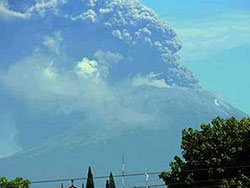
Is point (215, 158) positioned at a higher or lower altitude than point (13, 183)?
higher

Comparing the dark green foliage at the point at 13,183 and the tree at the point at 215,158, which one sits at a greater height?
the tree at the point at 215,158

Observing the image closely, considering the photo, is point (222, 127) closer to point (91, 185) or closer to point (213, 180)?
point (213, 180)

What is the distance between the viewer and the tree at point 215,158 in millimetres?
65562

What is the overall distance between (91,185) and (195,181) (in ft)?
272

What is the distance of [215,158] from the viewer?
66.1m

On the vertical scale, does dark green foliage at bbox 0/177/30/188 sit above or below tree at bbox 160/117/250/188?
below

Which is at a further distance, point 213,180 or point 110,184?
point 110,184

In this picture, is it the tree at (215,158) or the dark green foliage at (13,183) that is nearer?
the dark green foliage at (13,183)

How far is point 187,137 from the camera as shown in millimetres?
69125

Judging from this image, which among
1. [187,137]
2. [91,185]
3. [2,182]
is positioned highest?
[91,185]

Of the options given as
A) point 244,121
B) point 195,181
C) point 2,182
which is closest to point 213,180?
point 195,181

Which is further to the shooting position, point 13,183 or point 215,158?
point 215,158

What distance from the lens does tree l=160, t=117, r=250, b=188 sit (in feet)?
215

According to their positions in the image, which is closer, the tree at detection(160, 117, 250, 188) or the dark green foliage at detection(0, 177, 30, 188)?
the dark green foliage at detection(0, 177, 30, 188)
